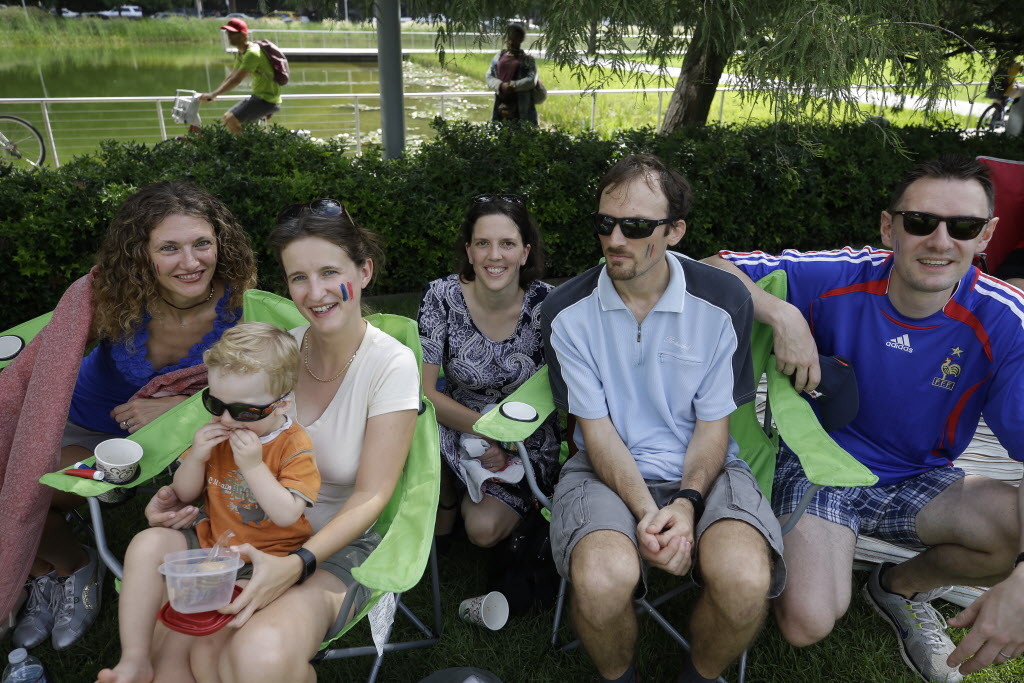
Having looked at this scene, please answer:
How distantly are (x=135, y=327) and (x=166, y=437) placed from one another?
49 cm

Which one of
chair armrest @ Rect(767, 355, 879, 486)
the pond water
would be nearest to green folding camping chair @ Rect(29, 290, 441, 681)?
chair armrest @ Rect(767, 355, 879, 486)

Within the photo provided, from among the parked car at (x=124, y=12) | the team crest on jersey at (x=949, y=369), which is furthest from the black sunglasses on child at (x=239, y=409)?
the parked car at (x=124, y=12)

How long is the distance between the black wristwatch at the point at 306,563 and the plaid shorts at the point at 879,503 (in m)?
1.49

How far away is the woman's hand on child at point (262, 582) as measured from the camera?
5.34ft

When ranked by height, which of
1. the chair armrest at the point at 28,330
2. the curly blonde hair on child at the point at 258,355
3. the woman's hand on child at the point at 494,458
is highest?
the curly blonde hair on child at the point at 258,355

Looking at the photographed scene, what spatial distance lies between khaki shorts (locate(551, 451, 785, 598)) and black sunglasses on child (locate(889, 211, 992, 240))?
2.99ft

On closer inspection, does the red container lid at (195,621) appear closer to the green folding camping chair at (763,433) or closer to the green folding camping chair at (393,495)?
the green folding camping chair at (393,495)

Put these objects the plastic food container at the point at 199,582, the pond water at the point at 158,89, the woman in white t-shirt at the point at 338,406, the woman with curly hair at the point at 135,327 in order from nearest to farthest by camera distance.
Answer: the plastic food container at the point at 199,582 → the woman in white t-shirt at the point at 338,406 → the woman with curly hair at the point at 135,327 → the pond water at the point at 158,89

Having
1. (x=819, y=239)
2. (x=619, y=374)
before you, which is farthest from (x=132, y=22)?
(x=619, y=374)

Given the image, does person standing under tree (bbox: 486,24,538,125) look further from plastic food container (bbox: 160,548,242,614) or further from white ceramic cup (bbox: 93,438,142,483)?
plastic food container (bbox: 160,548,242,614)

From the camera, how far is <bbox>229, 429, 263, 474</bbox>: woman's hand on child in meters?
1.73

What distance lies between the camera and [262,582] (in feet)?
5.48

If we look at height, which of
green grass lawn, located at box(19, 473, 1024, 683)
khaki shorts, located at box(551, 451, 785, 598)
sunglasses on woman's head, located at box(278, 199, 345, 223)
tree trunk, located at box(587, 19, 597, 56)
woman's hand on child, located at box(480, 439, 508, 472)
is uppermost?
tree trunk, located at box(587, 19, 597, 56)

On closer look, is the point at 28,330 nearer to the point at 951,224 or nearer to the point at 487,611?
the point at 487,611
